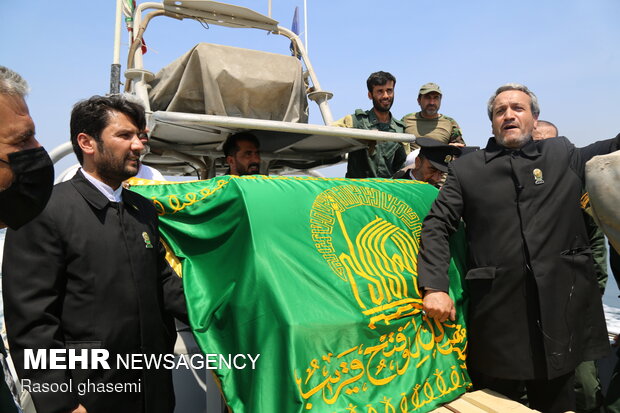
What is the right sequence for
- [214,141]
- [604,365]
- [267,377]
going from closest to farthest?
[267,377], [604,365], [214,141]

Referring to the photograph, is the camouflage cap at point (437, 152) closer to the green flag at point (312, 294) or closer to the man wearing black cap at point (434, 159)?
the man wearing black cap at point (434, 159)

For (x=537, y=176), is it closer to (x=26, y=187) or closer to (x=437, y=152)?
(x=437, y=152)

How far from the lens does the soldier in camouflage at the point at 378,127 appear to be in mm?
3697

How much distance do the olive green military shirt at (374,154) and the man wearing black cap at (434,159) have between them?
0.68m

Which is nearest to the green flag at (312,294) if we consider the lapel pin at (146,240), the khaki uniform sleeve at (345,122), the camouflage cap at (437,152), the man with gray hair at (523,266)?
the man with gray hair at (523,266)

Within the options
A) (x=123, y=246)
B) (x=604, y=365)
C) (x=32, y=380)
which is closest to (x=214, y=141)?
(x=123, y=246)

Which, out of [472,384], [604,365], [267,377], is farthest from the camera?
[604,365]

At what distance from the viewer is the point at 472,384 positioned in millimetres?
2135

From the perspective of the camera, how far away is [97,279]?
1713 millimetres

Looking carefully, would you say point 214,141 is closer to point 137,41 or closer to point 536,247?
point 137,41

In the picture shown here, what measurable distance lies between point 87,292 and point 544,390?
2.05 m

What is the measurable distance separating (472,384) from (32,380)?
1.89 m

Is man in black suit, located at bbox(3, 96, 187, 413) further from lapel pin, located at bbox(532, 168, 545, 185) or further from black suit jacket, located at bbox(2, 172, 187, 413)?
lapel pin, located at bbox(532, 168, 545, 185)

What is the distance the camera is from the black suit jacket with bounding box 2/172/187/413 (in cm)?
158
